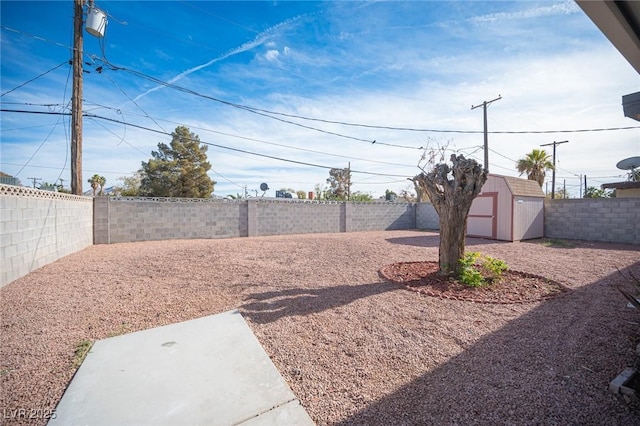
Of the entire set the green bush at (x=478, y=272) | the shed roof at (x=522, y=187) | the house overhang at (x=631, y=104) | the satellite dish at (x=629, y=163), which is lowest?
the green bush at (x=478, y=272)

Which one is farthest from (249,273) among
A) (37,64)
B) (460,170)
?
(37,64)

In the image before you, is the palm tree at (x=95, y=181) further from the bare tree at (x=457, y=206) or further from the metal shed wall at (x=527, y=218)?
the metal shed wall at (x=527, y=218)

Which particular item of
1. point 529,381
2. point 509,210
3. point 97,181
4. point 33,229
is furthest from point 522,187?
point 97,181

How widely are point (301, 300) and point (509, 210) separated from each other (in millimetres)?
10144

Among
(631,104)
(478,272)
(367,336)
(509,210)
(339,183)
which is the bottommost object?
(367,336)

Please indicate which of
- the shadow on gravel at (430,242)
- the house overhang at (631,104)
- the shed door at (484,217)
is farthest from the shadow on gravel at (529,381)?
the shed door at (484,217)

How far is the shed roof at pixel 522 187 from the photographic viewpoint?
10398 millimetres

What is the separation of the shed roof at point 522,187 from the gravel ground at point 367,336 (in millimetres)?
5465

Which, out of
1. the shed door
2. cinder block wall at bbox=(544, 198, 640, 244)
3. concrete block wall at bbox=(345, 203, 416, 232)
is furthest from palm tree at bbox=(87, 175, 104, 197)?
cinder block wall at bbox=(544, 198, 640, 244)

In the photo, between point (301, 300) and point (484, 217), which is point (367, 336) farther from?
point (484, 217)

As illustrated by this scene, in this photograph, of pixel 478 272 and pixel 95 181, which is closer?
pixel 478 272

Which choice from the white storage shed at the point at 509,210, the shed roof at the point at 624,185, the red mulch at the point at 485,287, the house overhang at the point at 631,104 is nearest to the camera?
the house overhang at the point at 631,104

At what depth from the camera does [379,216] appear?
50.7 feet

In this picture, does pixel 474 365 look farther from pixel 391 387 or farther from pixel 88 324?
pixel 88 324
